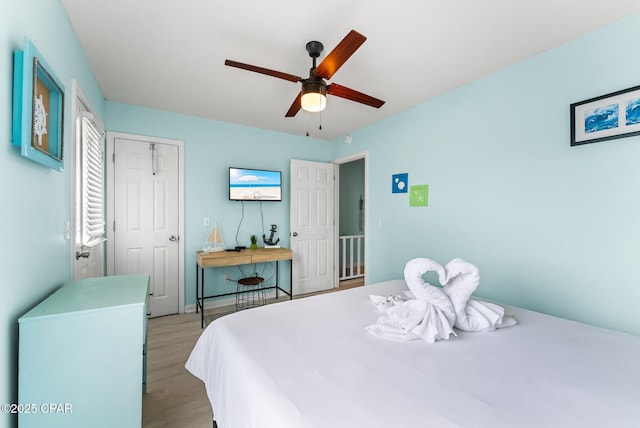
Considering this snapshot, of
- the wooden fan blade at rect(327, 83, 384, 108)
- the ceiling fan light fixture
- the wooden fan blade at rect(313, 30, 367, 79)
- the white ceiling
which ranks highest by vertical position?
the white ceiling

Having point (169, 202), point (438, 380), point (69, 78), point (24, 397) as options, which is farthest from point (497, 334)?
point (169, 202)

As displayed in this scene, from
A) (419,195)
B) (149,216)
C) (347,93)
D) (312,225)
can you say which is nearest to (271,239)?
(312,225)

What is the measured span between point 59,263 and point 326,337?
1.58 meters

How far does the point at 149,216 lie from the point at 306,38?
2.60 meters

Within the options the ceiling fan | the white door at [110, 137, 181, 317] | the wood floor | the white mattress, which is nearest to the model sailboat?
the white door at [110, 137, 181, 317]

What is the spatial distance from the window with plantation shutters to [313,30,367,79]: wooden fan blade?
1.77m

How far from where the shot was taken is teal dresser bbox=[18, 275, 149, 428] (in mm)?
1087

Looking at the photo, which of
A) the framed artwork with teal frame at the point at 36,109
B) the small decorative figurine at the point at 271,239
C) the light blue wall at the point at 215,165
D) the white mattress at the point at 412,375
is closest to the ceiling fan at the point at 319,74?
the framed artwork with teal frame at the point at 36,109

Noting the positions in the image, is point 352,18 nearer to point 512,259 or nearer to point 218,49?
point 218,49

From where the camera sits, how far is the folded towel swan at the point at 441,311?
52.3 inches

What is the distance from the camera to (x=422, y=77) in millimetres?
2414

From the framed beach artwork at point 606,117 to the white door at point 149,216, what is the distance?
380 cm

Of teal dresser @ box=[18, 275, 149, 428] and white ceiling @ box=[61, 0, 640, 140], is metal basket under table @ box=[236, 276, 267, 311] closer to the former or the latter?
teal dresser @ box=[18, 275, 149, 428]

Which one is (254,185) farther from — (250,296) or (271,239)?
(250,296)
